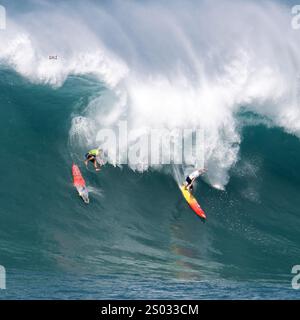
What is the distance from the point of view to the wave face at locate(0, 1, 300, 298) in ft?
44.8

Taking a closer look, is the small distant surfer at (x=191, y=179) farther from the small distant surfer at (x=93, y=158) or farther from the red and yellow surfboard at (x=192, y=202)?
the small distant surfer at (x=93, y=158)

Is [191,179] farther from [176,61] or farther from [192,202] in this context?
[176,61]

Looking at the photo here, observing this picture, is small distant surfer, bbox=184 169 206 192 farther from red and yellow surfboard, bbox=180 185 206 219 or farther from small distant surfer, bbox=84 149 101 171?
small distant surfer, bbox=84 149 101 171

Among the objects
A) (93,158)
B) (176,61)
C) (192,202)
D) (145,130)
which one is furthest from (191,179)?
(176,61)

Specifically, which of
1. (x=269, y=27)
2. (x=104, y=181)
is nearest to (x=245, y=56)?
(x=269, y=27)

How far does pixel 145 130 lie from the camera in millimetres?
19656

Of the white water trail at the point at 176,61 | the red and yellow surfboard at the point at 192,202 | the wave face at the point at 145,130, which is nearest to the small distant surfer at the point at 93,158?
the wave face at the point at 145,130

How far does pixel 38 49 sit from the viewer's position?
23734mm

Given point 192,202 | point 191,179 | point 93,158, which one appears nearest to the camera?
point 192,202

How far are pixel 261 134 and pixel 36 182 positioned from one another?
26.1ft

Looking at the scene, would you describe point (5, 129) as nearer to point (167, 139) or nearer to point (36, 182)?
point (36, 182)

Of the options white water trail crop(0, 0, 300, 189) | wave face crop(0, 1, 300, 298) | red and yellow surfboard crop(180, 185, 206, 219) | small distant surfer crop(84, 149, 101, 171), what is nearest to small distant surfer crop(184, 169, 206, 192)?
red and yellow surfboard crop(180, 185, 206, 219)

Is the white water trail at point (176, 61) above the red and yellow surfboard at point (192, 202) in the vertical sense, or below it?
above

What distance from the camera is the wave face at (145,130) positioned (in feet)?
44.8
